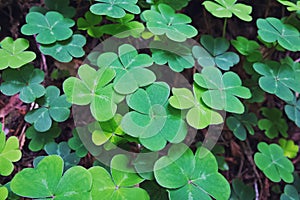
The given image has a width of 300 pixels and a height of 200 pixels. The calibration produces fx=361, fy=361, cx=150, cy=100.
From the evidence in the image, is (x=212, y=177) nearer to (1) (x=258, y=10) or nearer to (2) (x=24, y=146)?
(2) (x=24, y=146)

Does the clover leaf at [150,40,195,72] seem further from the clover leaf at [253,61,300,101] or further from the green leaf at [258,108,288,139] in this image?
the green leaf at [258,108,288,139]

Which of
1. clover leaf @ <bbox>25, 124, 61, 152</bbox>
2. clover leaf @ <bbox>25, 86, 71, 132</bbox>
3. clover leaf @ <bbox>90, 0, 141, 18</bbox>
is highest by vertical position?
clover leaf @ <bbox>90, 0, 141, 18</bbox>

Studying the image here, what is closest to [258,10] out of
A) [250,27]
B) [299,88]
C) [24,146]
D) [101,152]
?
[250,27]

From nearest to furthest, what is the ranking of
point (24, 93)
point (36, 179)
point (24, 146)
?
point (36, 179) < point (24, 93) < point (24, 146)

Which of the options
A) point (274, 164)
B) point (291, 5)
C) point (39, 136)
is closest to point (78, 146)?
point (39, 136)

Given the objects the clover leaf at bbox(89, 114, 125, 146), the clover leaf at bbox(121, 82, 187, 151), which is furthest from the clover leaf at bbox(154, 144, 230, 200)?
the clover leaf at bbox(89, 114, 125, 146)
